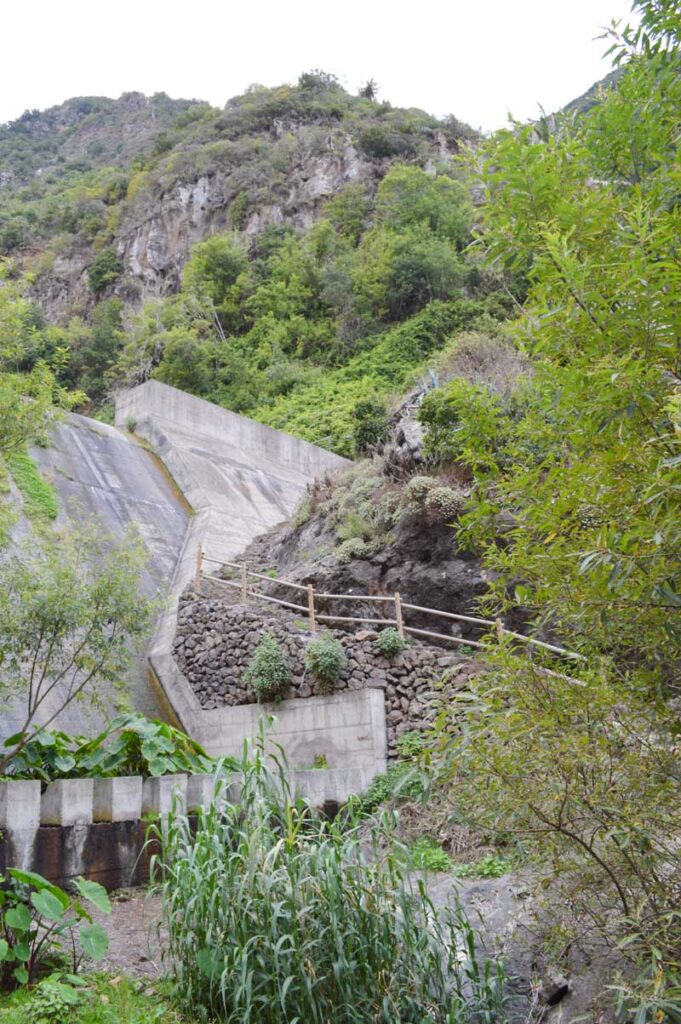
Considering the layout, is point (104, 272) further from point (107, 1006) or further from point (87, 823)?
point (107, 1006)

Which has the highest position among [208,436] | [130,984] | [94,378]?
[94,378]

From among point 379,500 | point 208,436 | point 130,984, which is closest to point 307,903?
point 130,984

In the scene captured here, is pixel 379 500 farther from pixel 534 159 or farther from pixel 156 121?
pixel 156 121

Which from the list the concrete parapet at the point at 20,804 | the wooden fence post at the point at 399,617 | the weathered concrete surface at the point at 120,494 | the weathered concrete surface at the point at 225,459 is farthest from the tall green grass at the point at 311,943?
the weathered concrete surface at the point at 225,459

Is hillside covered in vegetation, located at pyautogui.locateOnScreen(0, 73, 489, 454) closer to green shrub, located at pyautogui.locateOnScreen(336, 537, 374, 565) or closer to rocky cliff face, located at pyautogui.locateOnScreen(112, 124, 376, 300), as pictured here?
rocky cliff face, located at pyautogui.locateOnScreen(112, 124, 376, 300)

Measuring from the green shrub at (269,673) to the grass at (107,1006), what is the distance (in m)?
6.24

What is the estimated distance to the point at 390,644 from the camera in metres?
11.8

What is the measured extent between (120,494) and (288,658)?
7.70 m

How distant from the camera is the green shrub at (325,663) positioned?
452 inches

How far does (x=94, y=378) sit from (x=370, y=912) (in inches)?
1368

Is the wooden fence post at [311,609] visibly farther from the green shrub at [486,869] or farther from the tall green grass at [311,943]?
the tall green grass at [311,943]

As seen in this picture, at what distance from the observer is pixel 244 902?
5129 millimetres

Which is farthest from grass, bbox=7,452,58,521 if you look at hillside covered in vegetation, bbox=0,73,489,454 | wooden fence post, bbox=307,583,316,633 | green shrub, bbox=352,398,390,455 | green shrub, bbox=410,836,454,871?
green shrub, bbox=410,836,454,871

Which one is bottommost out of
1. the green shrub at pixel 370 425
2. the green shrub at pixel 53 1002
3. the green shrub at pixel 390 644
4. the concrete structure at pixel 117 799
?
the green shrub at pixel 53 1002
